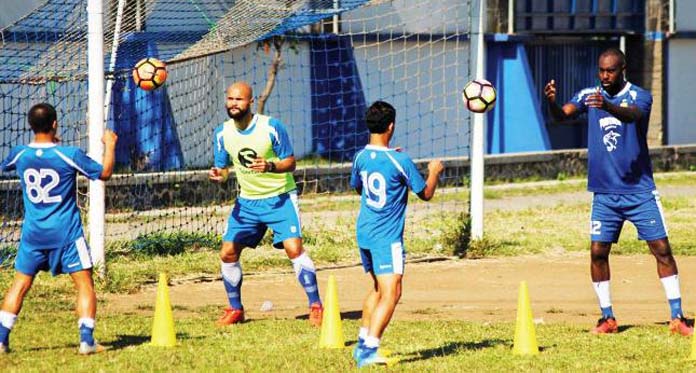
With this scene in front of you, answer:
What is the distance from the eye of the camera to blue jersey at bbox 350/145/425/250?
30.1 ft

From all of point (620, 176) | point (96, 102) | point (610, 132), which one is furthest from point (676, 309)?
point (96, 102)

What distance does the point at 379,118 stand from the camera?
9.19 m

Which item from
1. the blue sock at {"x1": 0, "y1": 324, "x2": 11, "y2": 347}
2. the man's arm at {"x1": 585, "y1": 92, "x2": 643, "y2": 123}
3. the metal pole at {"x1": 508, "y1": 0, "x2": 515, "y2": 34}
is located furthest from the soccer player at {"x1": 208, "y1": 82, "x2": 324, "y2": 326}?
the metal pole at {"x1": 508, "y1": 0, "x2": 515, "y2": 34}

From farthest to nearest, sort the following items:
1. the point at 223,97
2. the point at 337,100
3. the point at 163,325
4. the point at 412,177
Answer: the point at 337,100
the point at 223,97
the point at 163,325
the point at 412,177

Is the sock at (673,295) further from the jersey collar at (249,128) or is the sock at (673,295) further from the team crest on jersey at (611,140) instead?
the jersey collar at (249,128)

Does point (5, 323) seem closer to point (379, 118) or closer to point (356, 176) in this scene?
point (356, 176)

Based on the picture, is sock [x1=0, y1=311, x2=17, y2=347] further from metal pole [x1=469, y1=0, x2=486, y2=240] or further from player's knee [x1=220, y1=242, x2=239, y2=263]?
metal pole [x1=469, y1=0, x2=486, y2=240]

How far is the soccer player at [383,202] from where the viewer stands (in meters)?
9.18

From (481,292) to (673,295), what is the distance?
2.72m

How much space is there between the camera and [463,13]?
23094mm

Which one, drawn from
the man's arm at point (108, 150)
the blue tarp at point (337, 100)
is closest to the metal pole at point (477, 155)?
the blue tarp at point (337, 100)

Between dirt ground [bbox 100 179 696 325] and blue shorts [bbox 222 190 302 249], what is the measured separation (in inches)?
29.8

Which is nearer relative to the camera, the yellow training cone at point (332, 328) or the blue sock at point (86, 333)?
the blue sock at point (86, 333)

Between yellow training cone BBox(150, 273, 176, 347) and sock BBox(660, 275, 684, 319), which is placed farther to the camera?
sock BBox(660, 275, 684, 319)
